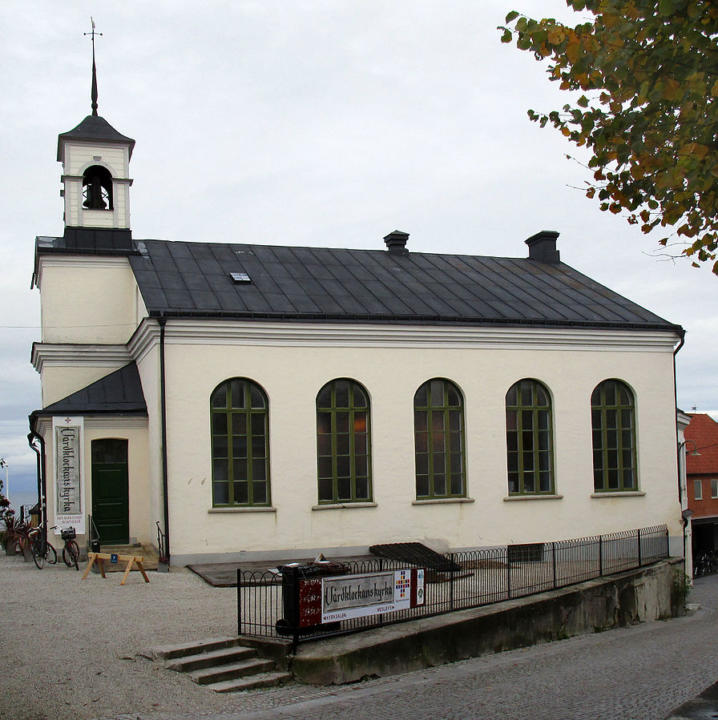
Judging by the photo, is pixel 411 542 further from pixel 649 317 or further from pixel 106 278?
pixel 106 278

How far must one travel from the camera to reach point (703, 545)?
184 feet

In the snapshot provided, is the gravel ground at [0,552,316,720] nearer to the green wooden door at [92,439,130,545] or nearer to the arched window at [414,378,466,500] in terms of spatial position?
the green wooden door at [92,439,130,545]

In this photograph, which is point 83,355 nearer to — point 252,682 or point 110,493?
point 110,493

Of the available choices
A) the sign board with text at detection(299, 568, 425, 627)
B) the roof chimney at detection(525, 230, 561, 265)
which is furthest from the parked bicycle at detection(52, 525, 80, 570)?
the roof chimney at detection(525, 230, 561, 265)

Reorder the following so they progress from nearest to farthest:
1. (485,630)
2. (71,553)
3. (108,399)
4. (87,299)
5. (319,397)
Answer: (485,630) → (71,553) → (319,397) → (108,399) → (87,299)

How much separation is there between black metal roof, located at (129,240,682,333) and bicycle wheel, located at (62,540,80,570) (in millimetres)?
5184

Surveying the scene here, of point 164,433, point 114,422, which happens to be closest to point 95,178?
point 114,422

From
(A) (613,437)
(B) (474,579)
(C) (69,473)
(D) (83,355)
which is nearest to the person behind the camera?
(B) (474,579)

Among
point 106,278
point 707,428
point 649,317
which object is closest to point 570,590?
point 649,317

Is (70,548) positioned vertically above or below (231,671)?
above

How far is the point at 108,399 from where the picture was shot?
2228 cm

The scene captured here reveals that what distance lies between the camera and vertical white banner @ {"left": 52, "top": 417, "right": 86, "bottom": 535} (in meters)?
20.7

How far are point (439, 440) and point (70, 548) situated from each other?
8.72 m

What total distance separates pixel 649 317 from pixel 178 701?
1877cm
